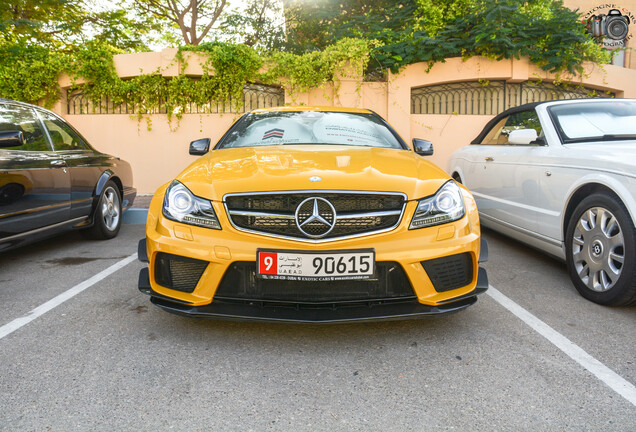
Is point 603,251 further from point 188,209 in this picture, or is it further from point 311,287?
point 188,209

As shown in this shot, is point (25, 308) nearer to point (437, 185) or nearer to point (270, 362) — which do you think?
point (270, 362)

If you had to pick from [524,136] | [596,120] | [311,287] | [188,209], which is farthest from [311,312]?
[596,120]

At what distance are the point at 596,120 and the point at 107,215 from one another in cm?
506

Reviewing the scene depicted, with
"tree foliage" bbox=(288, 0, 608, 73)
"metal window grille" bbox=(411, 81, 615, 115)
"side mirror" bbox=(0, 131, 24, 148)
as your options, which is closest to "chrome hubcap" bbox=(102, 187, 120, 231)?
"side mirror" bbox=(0, 131, 24, 148)

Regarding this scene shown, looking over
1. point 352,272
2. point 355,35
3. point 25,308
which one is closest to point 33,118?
point 25,308

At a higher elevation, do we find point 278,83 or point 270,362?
point 278,83

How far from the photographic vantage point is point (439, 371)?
241cm

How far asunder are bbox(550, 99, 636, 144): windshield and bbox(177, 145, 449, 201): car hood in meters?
1.68

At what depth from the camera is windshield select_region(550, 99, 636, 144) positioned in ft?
13.4

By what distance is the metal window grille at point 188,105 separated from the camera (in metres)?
10.3

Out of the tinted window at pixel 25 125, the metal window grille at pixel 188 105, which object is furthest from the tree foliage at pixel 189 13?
the tinted window at pixel 25 125

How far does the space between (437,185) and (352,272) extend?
75 centimetres

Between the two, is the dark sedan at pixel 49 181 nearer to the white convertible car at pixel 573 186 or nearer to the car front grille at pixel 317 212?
the car front grille at pixel 317 212

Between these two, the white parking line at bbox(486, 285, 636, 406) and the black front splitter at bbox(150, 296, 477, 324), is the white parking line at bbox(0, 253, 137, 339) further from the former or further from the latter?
the white parking line at bbox(486, 285, 636, 406)
